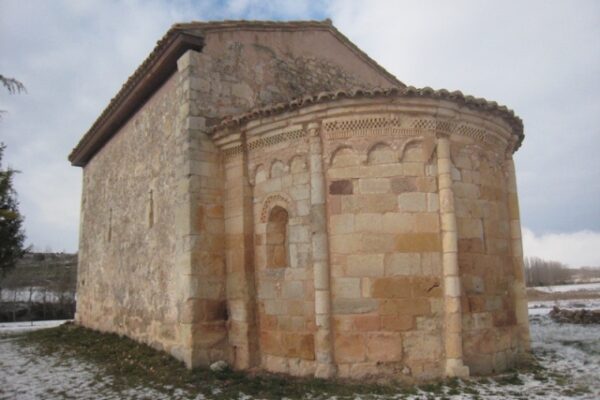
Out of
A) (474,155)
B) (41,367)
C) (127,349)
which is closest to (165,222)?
(127,349)

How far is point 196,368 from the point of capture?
7109 mm

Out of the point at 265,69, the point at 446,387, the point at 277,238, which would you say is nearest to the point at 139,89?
the point at 265,69

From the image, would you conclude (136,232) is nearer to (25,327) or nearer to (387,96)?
(387,96)

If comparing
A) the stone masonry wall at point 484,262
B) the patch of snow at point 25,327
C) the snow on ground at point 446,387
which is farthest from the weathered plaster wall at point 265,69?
the patch of snow at point 25,327

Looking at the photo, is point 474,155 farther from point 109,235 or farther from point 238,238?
point 109,235

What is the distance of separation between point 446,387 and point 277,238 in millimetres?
2987

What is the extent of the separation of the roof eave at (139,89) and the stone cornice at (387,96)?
160 cm

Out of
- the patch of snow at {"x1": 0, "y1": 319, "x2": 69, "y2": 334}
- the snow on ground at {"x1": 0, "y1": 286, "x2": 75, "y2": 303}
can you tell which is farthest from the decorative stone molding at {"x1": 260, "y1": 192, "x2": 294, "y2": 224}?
the snow on ground at {"x1": 0, "y1": 286, "x2": 75, "y2": 303}

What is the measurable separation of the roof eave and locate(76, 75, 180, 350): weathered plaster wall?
205 mm

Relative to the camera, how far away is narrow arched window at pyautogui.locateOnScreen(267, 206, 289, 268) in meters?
7.18

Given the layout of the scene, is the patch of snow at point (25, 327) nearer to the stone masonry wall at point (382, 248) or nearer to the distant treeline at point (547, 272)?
the stone masonry wall at point (382, 248)

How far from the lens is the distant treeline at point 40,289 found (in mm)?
23906

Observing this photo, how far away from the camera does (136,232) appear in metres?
9.77

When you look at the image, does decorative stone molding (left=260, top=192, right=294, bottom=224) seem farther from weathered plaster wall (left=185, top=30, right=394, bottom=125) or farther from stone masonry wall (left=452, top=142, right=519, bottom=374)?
stone masonry wall (left=452, top=142, right=519, bottom=374)
